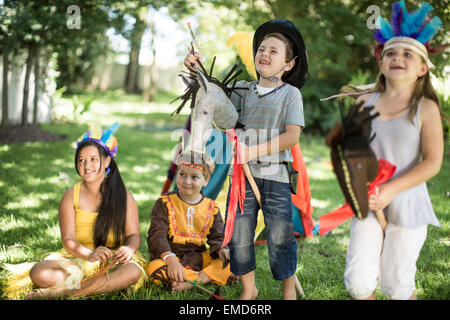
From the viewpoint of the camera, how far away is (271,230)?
2289 millimetres

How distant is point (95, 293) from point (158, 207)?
2.28 ft

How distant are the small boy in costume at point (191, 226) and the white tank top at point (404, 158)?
1.22 metres

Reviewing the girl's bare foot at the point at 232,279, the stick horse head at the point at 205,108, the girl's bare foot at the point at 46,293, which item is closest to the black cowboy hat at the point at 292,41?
the stick horse head at the point at 205,108

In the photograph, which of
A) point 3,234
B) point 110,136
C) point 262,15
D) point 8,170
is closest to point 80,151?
point 110,136

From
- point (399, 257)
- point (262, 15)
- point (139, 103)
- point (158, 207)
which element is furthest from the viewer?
point (139, 103)

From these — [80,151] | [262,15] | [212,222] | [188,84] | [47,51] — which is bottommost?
[212,222]

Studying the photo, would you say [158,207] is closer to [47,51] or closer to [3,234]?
[3,234]

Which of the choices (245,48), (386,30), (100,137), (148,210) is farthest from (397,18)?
(148,210)

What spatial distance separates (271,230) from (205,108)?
2.55 feet

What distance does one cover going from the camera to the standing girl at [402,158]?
181 cm

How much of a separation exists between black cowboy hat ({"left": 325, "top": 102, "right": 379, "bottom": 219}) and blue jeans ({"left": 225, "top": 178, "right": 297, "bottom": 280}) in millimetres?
529

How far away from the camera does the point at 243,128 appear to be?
89.6 inches

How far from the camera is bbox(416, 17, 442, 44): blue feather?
1.81 metres

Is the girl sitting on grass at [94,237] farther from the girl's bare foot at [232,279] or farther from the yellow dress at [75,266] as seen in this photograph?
the girl's bare foot at [232,279]
